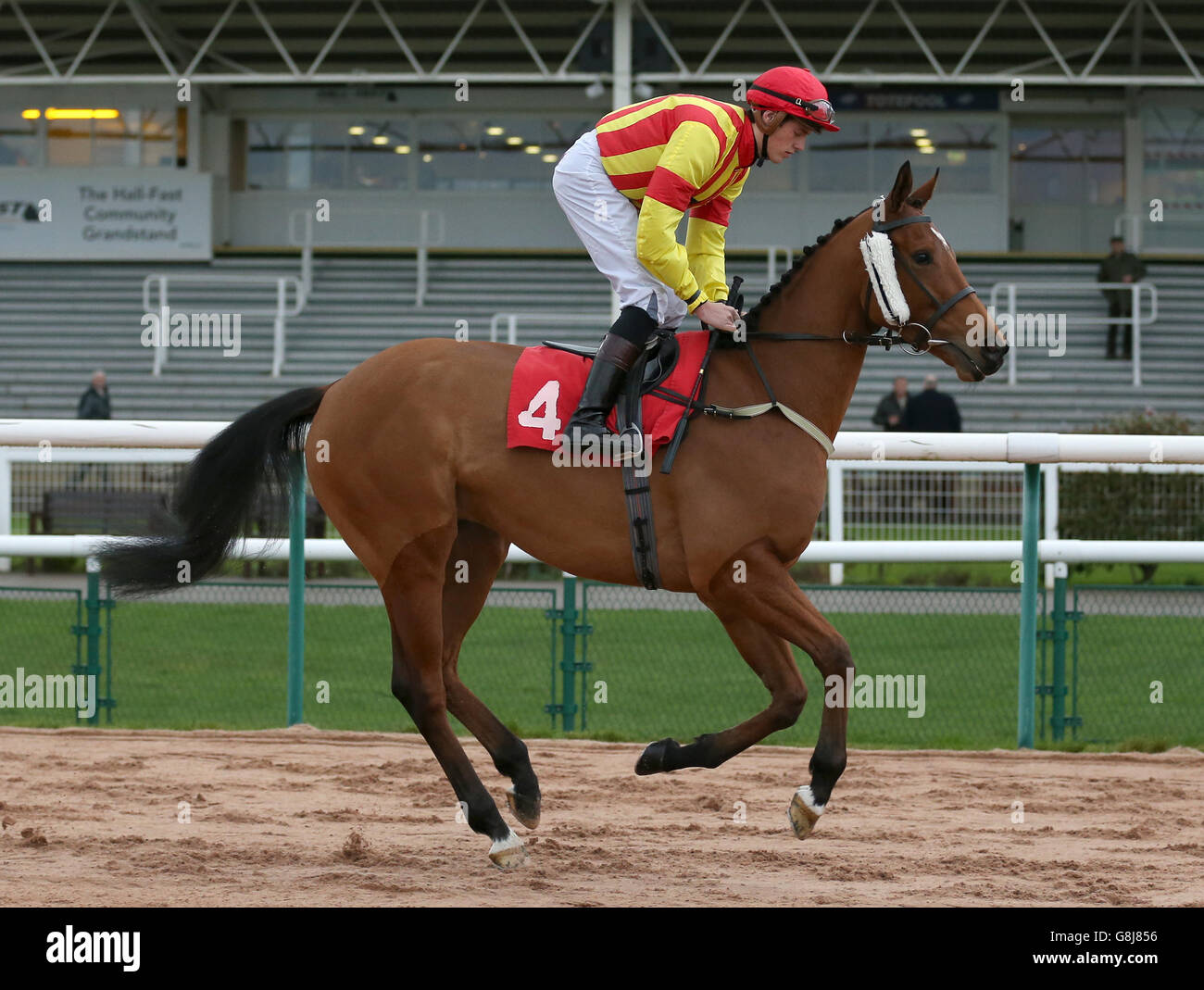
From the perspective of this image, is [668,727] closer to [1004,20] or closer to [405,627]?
[405,627]

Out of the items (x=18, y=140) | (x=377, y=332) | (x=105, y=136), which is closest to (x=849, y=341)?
(x=377, y=332)

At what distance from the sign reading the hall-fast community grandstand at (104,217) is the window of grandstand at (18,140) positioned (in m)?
0.63

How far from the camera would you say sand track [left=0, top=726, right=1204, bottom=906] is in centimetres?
412

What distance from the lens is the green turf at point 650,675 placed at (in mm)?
6938

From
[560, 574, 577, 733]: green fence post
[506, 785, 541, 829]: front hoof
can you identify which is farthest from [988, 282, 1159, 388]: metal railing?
[506, 785, 541, 829]: front hoof

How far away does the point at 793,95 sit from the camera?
4.46 m

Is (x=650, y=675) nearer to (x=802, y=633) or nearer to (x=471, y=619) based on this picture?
(x=471, y=619)

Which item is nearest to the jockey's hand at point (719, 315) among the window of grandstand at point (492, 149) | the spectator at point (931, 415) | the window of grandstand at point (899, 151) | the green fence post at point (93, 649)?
the green fence post at point (93, 649)

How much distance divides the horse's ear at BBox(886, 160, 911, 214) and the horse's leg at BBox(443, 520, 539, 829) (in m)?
1.62

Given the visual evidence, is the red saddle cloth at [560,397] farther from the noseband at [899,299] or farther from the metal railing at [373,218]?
the metal railing at [373,218]

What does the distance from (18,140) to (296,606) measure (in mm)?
19518

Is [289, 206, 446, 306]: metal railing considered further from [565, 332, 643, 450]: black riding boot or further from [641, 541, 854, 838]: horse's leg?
[641, 541, 854, 838]: horse's leg

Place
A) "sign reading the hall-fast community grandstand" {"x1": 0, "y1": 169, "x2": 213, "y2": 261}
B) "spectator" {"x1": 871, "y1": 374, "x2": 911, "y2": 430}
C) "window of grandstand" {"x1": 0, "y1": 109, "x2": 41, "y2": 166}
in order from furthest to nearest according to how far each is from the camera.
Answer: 1. "window of grandstand" {"x1": 0, "y1": 109, "x2": 41, "y2": 166}
2. "sign reading the hall-fast community grandstand" {"x1": 0, "y1": 169, "x2": 213, "y2": 261}
3. "spectator" {"x1": 871, "y1": 374, "x2": 911, "y2": 430}
